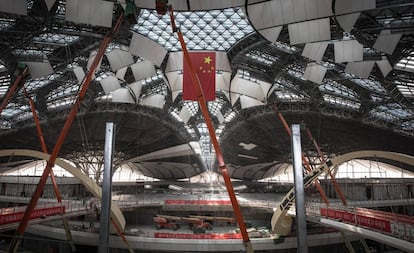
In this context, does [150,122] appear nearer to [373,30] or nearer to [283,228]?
[283,228]

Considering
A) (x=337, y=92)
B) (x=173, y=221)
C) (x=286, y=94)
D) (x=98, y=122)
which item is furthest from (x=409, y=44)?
(x=98, y=122)

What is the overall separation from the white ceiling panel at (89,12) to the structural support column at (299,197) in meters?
14.9

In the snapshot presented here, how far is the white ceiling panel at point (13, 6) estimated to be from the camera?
53.9ft

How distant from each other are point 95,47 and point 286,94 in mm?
25299

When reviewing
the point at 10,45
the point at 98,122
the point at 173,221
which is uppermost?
the point at 10,45

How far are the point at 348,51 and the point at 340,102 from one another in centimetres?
1639

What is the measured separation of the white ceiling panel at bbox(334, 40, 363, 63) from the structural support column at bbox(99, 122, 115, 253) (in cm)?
1893

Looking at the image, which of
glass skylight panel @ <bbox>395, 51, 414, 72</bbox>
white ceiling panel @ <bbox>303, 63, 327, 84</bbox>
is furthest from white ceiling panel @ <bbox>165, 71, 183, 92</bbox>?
glass skylight panel @ <bbox>395, 51, 414, 72</bbox>

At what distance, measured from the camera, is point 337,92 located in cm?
3531

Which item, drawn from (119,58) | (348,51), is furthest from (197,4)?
(119,58)

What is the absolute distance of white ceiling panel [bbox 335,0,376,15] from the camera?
1536cm

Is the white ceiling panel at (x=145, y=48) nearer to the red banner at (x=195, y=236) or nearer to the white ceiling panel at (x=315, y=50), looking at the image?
the white ceiling panel at (x=315, y=50)

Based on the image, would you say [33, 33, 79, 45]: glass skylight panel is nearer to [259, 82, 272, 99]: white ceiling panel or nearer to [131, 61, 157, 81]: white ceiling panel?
[131, 61, 157, 81]: white ceiling panel

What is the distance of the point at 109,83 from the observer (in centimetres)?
3528
